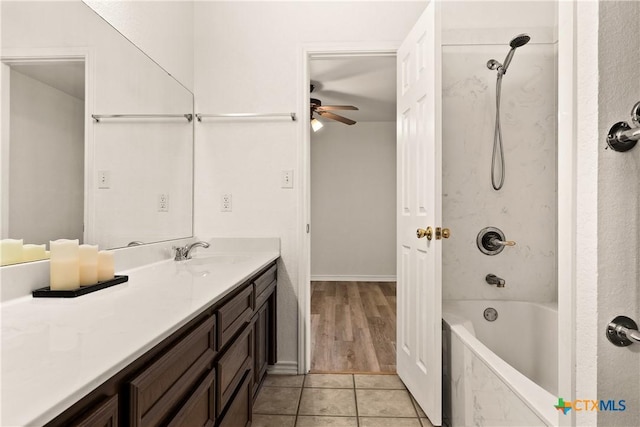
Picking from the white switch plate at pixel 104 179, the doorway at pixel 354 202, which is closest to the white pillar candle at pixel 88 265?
the white switch plate at pixel 104 179

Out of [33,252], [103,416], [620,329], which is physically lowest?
[103,416]

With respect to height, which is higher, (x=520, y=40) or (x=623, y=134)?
(x=520, y=40)

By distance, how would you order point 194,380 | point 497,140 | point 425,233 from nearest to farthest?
point 194,380 → point 425,233 → point 497,140

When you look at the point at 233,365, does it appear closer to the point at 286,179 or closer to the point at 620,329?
the point at 620,329

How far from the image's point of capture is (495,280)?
2.19m

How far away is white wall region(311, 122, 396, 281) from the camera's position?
19.2 ft

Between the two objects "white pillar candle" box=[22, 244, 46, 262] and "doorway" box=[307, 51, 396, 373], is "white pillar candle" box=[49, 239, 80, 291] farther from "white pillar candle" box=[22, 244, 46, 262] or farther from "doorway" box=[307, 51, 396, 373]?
"doorway" box=[307, 51, 396, 373]

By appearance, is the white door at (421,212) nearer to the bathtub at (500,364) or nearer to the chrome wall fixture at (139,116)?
the bathtub at (500,364)

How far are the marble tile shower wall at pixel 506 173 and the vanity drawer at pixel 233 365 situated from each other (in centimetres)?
126

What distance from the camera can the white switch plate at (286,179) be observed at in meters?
2.44

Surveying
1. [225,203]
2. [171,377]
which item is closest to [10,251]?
[171,377]

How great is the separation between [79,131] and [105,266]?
0.50 metres

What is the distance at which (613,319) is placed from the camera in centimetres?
74

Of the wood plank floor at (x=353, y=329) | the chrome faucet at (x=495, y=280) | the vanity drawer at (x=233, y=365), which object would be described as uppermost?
the chrome faucet at (x=495, y=280)
